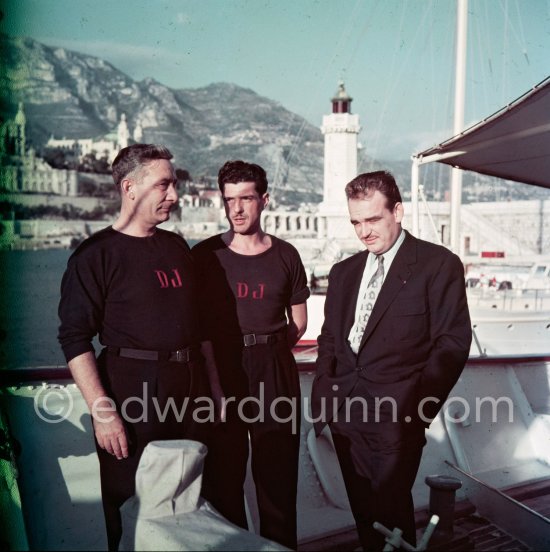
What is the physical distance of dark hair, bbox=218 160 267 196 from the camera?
2.47 meters

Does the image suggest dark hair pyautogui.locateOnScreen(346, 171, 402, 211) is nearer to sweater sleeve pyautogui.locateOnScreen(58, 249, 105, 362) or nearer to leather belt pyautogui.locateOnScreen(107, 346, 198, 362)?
leather belt pyautogui.locateOnScreen(107, 346, 198, 362)

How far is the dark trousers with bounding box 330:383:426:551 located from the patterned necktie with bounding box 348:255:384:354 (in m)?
0.17

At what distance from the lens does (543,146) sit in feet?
12.6

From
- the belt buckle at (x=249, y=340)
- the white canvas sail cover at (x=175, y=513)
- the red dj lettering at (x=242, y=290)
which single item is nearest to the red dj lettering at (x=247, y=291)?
the red dj lettering at (x=242, y=290)

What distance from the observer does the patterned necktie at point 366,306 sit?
2.34 metres

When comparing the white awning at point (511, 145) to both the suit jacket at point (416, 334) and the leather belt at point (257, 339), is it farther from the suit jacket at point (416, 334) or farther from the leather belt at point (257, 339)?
the leather belt at point (257, 339)

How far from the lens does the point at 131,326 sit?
2051 mm

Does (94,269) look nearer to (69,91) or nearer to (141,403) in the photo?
(141,403)

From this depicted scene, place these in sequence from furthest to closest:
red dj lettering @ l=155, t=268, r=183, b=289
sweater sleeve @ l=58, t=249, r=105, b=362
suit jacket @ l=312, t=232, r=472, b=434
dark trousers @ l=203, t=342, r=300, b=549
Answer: dark trousers @ l=203, t=342, r=300, b=549 < suit jacket @ l=312, t=232, r=472, b=434 < red dj lettering @ l=155, t=268, r=183, b=289 < sweater sleeve @ l=58, t=249, r=105, b=362

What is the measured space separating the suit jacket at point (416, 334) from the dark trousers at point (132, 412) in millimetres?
628

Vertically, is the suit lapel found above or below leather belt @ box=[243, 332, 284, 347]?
above

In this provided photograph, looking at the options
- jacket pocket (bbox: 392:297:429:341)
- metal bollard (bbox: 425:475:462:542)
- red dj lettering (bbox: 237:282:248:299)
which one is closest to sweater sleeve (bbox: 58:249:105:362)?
red dj lettering (bbox: 237:282:248:299)

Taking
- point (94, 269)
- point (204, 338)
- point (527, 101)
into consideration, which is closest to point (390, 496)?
point (204, 338)

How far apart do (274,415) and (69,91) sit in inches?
5028
